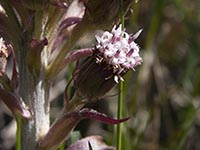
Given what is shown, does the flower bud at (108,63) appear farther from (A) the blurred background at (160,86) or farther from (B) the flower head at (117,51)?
(A) the blurred background at (160,86)

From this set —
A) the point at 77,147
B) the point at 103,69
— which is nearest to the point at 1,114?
the point at 77,147

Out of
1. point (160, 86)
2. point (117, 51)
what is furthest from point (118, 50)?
point (160, 86)

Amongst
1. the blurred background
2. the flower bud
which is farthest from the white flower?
the blurred background

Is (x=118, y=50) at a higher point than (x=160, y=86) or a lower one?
lower

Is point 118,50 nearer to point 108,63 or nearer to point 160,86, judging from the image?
point 108,63

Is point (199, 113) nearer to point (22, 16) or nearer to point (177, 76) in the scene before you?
point (177, 76)

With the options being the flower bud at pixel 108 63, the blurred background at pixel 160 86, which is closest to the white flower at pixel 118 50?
the flower bud at pixel 108 63
